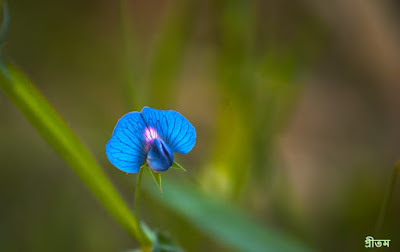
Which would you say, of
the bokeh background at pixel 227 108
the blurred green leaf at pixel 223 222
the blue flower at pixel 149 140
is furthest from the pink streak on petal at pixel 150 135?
the blurred green leaf at pixel 223 222

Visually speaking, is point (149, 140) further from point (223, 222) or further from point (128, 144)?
point (223, 222)

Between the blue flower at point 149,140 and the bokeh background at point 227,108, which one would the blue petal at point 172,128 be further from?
the bokeh background at point 227,108

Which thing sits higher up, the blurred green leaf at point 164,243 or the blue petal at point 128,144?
A: the blue petal at point 128,144

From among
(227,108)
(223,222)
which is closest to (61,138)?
(223,222)

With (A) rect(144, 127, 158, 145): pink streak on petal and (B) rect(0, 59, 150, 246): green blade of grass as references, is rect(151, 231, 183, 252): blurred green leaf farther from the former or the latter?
(A) rect(144, 127, 158, 145): pink streak on petal

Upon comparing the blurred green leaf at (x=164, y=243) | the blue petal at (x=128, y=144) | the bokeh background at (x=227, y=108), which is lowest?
the blurred green leaf at (x=164, y=243)
